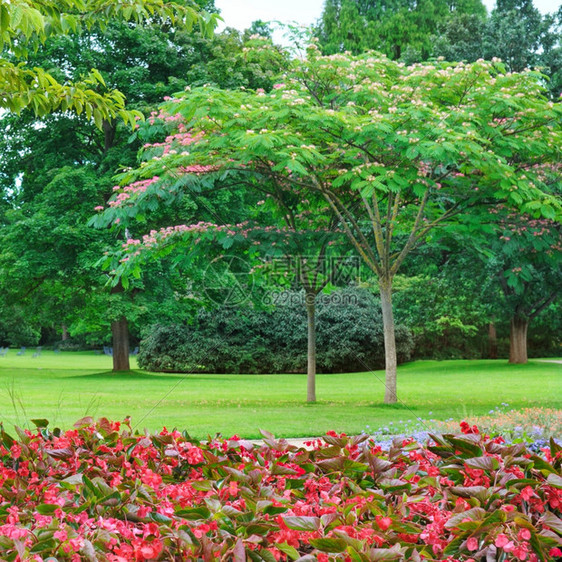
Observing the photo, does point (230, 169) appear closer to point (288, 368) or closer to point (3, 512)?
point (3, 512)

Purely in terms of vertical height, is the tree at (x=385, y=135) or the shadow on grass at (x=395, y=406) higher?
the tree at (x=385, y=135)

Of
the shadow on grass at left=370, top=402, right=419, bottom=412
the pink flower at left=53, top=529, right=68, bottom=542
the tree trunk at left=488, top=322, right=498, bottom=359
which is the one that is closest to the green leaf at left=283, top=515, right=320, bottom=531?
the pink flower at left=53, top=529, right=68, bottom=542

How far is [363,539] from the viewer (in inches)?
82.0

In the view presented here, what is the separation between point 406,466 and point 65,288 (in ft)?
74.5

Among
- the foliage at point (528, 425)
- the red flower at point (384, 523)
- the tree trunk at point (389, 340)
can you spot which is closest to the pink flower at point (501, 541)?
the red flower at point (384, 523)

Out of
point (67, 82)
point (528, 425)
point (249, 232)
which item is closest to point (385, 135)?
point (249, 232)

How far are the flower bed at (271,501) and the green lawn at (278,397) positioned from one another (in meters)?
2.28

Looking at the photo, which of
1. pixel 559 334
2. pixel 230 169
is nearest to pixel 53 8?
pixel 230 169

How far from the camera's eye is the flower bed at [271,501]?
206 centimetres

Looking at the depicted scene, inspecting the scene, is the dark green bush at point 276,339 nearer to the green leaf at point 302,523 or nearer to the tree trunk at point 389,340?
the tree trunk at point 389,340

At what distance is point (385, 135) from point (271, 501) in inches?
365

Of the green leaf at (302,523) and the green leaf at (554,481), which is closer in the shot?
the green leaf at (302,523)

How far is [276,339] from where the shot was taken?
86.6ft

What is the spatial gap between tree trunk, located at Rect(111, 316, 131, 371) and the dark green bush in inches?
94.2
